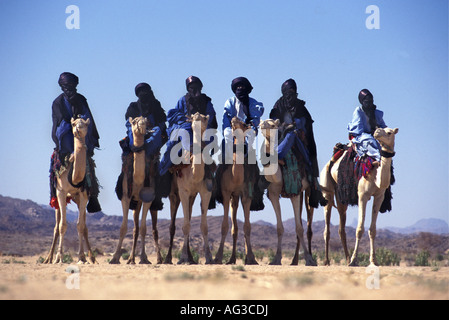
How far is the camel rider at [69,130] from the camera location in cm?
1411

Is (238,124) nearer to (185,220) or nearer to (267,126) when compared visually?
(267,126)

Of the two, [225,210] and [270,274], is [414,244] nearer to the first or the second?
[225,210]

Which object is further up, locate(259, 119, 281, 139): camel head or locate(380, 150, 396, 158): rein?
locate(259, 119, 281, 139): camel head

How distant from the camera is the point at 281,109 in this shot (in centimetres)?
1512

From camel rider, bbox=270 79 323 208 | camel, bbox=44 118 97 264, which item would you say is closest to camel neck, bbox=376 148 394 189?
camel rider, bbox=270 79 323 208

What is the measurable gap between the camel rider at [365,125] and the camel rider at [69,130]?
5713mm

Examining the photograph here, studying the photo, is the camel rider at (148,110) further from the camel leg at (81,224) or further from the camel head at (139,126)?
the camel leg at (81,224)

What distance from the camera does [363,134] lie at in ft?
47.2

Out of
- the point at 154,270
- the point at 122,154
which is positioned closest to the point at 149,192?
the point at 122,154

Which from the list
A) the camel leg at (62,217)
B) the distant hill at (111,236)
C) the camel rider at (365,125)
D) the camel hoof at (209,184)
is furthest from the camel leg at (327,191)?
the distant hill at (111,236)

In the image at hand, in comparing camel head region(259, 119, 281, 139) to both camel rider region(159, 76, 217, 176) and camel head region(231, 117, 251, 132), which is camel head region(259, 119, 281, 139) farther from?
camel rider region(159, 76, 217, 176)

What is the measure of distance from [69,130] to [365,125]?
6.44m

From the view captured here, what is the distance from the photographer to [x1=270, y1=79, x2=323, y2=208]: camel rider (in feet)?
47.2

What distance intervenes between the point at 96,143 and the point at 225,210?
3315mm
